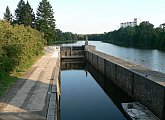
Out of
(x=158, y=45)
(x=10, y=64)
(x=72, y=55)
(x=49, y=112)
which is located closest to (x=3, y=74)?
(x=10, y=64)

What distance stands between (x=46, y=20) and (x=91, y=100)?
142 ft

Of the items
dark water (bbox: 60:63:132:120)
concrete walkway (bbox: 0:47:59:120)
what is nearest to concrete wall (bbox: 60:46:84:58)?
dark water (bbox: 60:63:132:120)

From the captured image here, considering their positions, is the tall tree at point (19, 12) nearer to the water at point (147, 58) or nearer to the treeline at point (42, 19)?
the treeline at point (42, 19)

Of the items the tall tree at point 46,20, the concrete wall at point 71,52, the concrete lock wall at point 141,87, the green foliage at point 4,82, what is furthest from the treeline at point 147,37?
the green foliage at point 4,82

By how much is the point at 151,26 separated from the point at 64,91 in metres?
74.5

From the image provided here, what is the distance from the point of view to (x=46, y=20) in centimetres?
5953

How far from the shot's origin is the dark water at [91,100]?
1581 centimetres

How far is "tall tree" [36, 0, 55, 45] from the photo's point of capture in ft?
192

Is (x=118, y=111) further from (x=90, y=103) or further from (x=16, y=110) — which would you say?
(x=16, y=110)

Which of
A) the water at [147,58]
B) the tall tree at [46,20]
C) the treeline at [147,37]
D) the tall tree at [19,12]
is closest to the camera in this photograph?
the water at [147,58]

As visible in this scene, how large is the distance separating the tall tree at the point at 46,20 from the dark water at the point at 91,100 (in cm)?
3319

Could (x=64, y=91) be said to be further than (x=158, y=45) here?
No

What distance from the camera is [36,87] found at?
16.0 m

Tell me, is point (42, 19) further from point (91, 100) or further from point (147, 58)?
point (91, 100)
